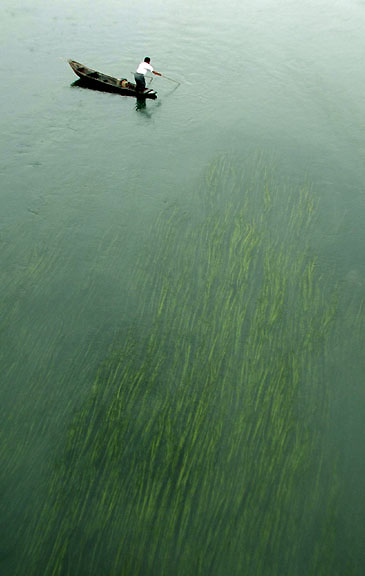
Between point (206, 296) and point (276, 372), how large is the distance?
3.64 ft

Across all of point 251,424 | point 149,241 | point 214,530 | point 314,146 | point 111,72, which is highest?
point 111,72

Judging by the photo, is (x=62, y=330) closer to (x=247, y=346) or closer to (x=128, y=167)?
(x=247, y=346)

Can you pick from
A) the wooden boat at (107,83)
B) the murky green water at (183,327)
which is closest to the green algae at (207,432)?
the murky green water at (183,327)

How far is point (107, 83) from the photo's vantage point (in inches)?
301

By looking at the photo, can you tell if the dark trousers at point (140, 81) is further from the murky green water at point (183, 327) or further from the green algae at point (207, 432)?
the green algae at point (207, 432)

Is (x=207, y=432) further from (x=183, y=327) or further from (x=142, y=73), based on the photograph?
(x=142, y=73)

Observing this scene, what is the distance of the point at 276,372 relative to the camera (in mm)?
3889

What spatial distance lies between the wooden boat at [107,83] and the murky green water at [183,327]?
19cm

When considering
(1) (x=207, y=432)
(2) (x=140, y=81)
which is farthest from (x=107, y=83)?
(1) (x=207, y=432)

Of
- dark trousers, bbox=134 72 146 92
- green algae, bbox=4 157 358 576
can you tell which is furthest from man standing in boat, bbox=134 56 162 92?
green algae, bbox=4 157 358 576

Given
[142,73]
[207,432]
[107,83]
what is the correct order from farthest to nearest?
[107,83] < [142,73] < [207,432]

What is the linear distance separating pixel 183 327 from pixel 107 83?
553cm

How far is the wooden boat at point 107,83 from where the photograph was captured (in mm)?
7563

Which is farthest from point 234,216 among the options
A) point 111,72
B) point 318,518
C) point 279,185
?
point 111,72
